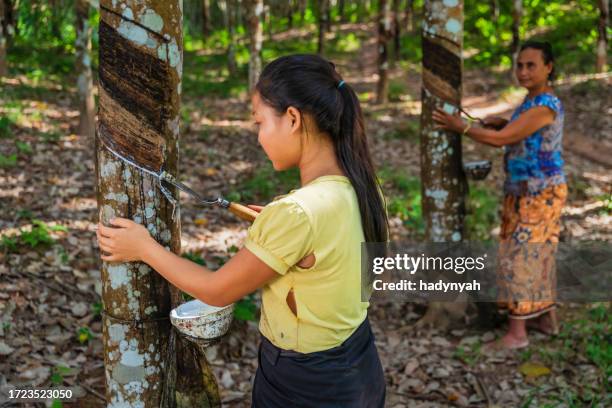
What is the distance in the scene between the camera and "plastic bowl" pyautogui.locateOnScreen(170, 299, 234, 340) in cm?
211

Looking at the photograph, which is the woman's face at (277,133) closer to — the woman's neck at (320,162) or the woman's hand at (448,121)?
the woman's neck at (320,162)

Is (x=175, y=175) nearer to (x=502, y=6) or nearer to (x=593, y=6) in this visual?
(x=593, y=6)

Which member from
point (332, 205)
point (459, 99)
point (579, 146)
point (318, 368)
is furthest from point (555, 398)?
point (579, 146)

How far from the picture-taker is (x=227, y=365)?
13.7 ft

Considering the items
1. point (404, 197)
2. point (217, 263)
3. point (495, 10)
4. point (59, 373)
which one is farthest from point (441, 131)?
point (495, 10)

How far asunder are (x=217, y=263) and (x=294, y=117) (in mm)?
3616

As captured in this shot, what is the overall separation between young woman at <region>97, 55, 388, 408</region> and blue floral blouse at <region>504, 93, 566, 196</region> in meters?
2.76

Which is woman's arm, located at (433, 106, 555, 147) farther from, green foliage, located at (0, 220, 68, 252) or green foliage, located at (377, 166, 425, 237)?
green foliage, located at (0, 220, 68, 252)

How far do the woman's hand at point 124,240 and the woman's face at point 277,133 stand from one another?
0.51 m

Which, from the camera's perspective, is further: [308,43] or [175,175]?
[308,43]

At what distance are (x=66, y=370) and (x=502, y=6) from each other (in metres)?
22.3

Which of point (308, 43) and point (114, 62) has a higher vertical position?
point (114, 62)

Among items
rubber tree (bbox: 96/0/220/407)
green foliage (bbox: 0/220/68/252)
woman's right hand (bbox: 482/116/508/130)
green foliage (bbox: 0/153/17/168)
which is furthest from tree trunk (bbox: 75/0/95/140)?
rubber tree (bbox: 96/0/220/407)

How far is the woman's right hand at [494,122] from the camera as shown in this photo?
15.3ft
